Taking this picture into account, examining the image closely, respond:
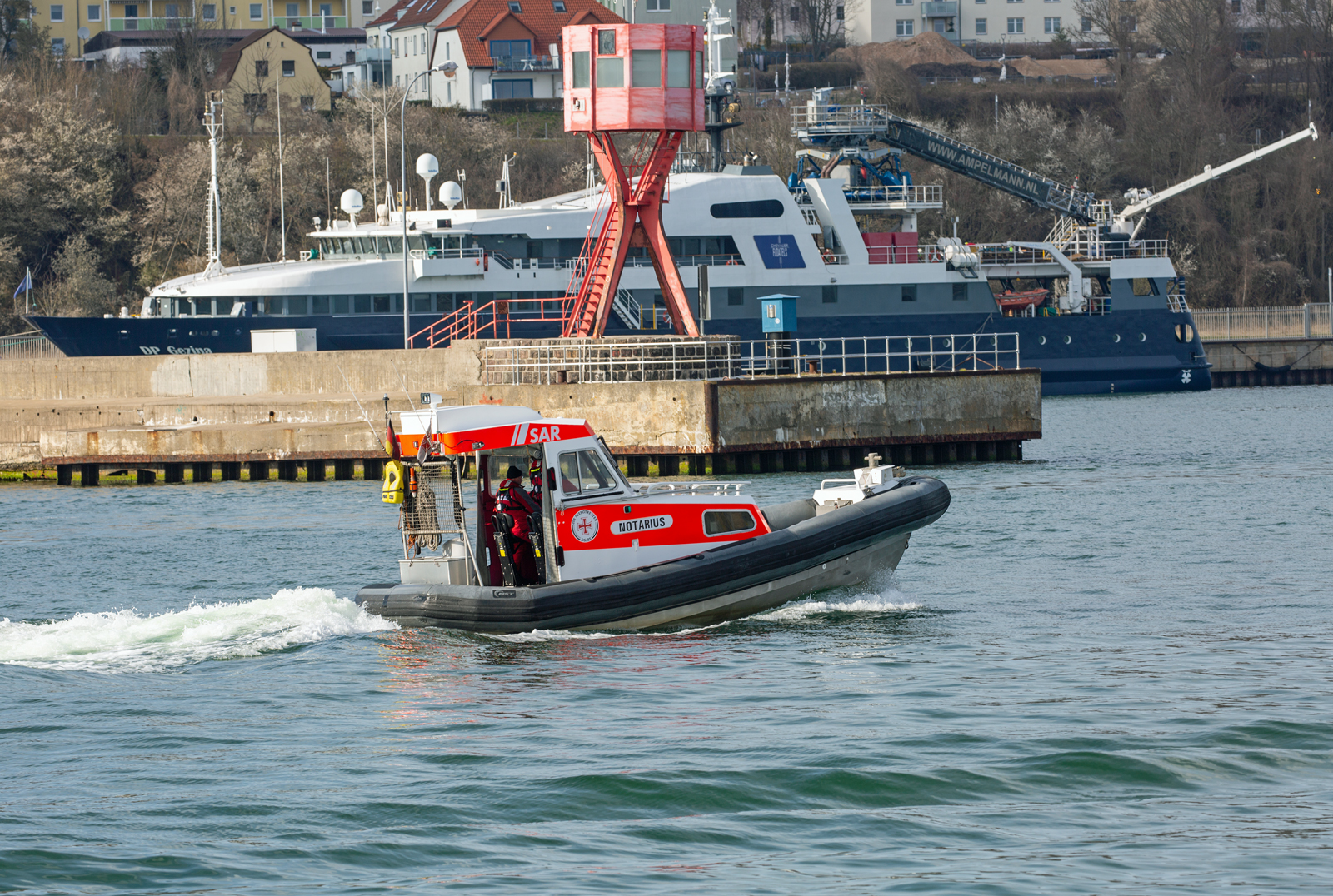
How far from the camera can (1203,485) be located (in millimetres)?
27438

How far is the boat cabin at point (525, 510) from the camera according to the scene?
14.3m

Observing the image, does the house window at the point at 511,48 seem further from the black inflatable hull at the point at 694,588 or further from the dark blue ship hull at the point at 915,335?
the black inflatable hull at the point at 694,588

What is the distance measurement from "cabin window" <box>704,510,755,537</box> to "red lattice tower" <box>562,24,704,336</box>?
1826 centimetres

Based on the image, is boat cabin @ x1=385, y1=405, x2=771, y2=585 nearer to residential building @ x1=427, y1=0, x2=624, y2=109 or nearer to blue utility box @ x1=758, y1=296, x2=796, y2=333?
blue utility box @ x1=758, y1=296, x2=796, y2=333

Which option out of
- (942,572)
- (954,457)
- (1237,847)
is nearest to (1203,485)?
(954,457)

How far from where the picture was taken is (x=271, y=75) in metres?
84.1

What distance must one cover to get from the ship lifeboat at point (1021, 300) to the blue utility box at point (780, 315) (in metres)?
19.3

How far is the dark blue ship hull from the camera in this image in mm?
42625

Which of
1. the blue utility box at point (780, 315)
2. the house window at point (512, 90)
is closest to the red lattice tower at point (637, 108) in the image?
the blue utility box at point (780, 315)

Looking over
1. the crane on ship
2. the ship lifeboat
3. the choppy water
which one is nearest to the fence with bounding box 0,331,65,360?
the crane on ship

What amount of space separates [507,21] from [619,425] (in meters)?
60.8

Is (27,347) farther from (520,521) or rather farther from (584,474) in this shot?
(584,474)

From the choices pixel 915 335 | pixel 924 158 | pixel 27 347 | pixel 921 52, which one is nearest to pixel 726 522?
pixel 915 335

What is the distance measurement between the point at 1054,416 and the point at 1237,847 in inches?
1433
